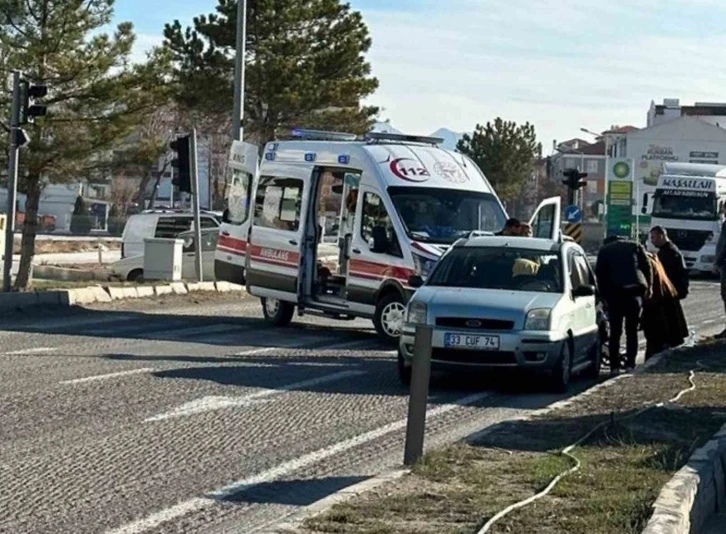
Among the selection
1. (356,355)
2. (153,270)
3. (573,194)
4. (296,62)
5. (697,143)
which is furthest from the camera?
(697,143)

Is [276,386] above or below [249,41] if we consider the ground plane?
below

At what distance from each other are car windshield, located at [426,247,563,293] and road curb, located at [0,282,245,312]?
872 cm

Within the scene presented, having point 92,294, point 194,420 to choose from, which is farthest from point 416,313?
point 92,294

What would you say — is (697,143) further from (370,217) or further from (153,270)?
(370,217)

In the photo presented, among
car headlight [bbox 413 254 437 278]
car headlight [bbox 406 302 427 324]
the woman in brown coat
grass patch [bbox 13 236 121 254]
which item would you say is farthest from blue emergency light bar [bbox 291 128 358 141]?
grass patch [bbox 13 236 121 254]

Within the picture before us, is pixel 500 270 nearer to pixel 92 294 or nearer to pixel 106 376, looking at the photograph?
pixel 106 376

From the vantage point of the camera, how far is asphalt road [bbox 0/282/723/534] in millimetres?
8672

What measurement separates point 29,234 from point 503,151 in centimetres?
4396

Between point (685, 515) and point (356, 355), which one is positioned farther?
point (356, 355)

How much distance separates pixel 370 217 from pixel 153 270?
40.2 feet

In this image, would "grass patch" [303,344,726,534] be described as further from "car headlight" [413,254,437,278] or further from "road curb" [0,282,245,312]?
"road curb" [0,282,245,312]

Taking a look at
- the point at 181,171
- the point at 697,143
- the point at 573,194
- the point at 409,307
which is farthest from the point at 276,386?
the point at 697,143

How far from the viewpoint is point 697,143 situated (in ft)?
363

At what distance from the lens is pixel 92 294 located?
24.5 meters
